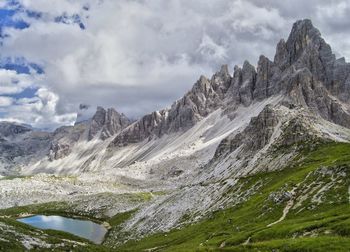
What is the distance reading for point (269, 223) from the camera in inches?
3314

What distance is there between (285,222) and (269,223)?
7.66 meters

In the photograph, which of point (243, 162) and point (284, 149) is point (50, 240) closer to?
point (284, 149)

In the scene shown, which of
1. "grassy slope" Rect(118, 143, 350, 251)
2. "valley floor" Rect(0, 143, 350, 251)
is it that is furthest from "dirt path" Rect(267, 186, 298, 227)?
"grassy slope" Rect(118, 143, 350, 251)

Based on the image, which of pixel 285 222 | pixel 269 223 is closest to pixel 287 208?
pixel 269 223

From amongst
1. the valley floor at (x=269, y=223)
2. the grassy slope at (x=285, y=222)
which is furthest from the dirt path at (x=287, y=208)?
the grassy slope at (x=285, y=222)

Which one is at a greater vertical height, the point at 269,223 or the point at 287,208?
the point at 287,208

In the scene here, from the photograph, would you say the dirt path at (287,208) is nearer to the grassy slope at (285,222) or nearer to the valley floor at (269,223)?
the valley floor at (269,223)

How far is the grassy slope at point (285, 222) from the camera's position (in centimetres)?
5601

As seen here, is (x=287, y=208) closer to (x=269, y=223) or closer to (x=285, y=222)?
(x=269, y=223)

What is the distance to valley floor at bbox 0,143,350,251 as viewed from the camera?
5709 centimetres

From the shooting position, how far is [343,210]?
2771 inches

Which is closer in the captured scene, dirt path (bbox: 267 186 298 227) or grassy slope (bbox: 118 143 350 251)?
grassy slope (bbox: 118 143 350 251)

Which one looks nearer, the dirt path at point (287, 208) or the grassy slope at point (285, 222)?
the grassy slope at point (285, 222)

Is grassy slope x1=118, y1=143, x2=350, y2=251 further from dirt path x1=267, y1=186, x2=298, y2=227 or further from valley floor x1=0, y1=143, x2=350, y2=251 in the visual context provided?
dirt path x1=267, y1=186, x2=298, y2=227
